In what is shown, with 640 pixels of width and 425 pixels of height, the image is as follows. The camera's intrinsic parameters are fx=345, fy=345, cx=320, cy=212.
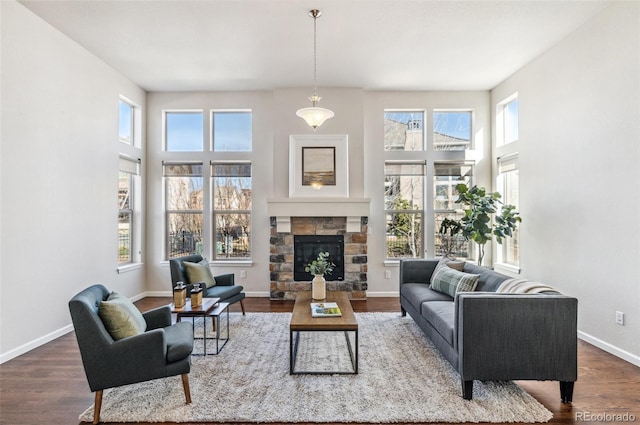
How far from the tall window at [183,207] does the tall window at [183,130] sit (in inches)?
13.1

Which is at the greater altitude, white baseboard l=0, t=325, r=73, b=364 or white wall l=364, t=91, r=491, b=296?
white wall l=364, t=91, r=491, b=296

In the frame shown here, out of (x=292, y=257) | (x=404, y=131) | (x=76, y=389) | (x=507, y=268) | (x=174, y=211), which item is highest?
(x=404, y=131)

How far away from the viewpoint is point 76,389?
265 cm

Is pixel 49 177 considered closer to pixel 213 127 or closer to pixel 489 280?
pixel 213 127

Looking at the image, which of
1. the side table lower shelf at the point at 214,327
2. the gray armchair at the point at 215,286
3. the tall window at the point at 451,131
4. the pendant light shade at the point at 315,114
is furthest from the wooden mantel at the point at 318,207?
the side table lower shelf at the point at 214,327

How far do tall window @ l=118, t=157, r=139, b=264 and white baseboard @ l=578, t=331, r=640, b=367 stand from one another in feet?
19.8

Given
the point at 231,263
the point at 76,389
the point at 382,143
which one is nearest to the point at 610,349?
the point at 382,143

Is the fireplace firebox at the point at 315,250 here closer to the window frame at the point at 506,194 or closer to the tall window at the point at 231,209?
the tall window at the point at 231,209

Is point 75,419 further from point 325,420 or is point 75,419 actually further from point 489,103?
point 489,103

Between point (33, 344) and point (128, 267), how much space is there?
1.81 meters

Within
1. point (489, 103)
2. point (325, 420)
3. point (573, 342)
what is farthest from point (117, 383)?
point (489, 103)

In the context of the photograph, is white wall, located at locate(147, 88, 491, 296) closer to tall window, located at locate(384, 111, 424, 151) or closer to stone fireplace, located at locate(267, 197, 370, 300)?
tall window, located at locate(384, 111, 424, 151)

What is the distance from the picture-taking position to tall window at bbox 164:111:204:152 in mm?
5836

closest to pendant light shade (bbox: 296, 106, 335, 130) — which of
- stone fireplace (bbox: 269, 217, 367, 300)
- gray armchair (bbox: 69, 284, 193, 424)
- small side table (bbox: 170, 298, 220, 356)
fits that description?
small side table (bbox: 170, 298, 220, 356)
